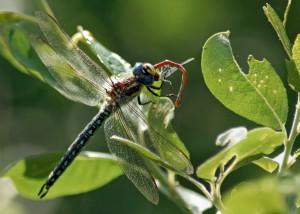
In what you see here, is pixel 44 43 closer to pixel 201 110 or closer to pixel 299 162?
pixel 299 162

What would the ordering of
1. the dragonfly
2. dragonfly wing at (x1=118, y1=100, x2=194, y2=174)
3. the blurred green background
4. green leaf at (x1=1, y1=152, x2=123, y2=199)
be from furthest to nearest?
the blurred green background, green leaf at (x1=1, y1=152, x2=123, y2=199), the dragonfly, dragonfly wing at (x1=118, y1=100, x2=194, y2=174)

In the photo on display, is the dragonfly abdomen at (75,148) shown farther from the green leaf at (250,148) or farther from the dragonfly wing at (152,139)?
the green leaf at (250,148)

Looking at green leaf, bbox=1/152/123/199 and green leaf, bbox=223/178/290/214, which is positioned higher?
green leaf, bbox=223/178/290/214

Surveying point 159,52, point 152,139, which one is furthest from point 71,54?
point 159,52

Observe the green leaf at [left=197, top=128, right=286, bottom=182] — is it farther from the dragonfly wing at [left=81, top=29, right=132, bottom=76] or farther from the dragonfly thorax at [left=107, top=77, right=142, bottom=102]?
the dragonfly thorax at [left=107, top=77, right=142, bottom=102]

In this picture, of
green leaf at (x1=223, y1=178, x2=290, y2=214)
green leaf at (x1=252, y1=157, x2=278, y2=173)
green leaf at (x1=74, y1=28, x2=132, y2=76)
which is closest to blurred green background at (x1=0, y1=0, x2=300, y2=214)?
green leaf at (x1=74, y1=28, x2=132, y2=76)
